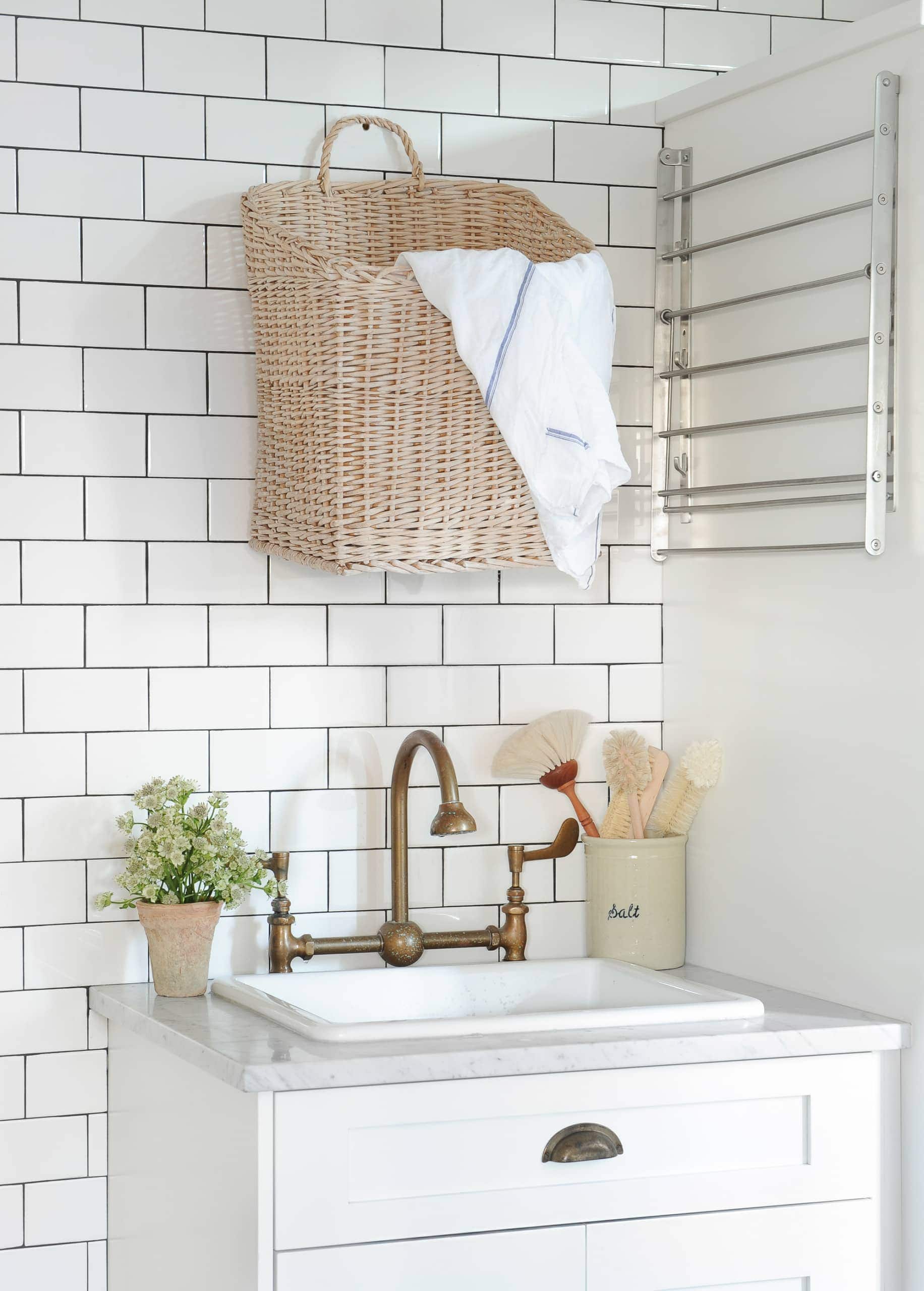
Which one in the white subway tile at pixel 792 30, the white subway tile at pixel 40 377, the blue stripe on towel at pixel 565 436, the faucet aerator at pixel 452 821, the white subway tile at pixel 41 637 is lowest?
the faucet aerator at pixel 452 821

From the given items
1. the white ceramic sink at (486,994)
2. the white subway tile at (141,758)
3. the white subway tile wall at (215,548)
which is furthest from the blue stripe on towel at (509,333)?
the white ceramic sink at (486,994)

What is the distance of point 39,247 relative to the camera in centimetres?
195

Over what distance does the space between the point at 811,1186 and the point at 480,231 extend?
4.27 ft

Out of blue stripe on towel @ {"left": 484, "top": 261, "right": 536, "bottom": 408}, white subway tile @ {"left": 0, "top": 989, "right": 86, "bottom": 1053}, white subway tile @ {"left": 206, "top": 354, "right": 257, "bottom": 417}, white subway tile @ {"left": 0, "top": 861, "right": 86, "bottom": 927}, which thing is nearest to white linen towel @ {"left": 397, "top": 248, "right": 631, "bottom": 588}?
blue stripe on towel @ {"left": 484, "top": 261, "right": 536, "bottom": 408}

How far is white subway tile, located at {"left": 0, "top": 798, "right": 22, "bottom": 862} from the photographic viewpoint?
1.93 m

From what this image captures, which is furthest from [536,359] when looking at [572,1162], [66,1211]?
[66,1211]

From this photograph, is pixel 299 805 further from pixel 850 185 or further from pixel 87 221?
pixel 850 185

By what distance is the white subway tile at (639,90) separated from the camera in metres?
2.19

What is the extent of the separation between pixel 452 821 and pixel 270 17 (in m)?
1.16

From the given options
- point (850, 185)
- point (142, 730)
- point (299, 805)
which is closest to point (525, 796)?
point (299, 805)

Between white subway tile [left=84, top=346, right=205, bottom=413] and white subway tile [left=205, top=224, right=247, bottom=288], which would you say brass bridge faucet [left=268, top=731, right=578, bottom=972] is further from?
white subway tile [left=205, top=224, right=247, bottom=288]

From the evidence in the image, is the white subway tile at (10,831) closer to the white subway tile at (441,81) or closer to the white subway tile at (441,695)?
the white subway tile at (441,695)

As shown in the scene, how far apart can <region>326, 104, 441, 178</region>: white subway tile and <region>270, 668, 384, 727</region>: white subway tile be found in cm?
71

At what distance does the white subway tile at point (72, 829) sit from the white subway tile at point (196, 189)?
0.80 meters
